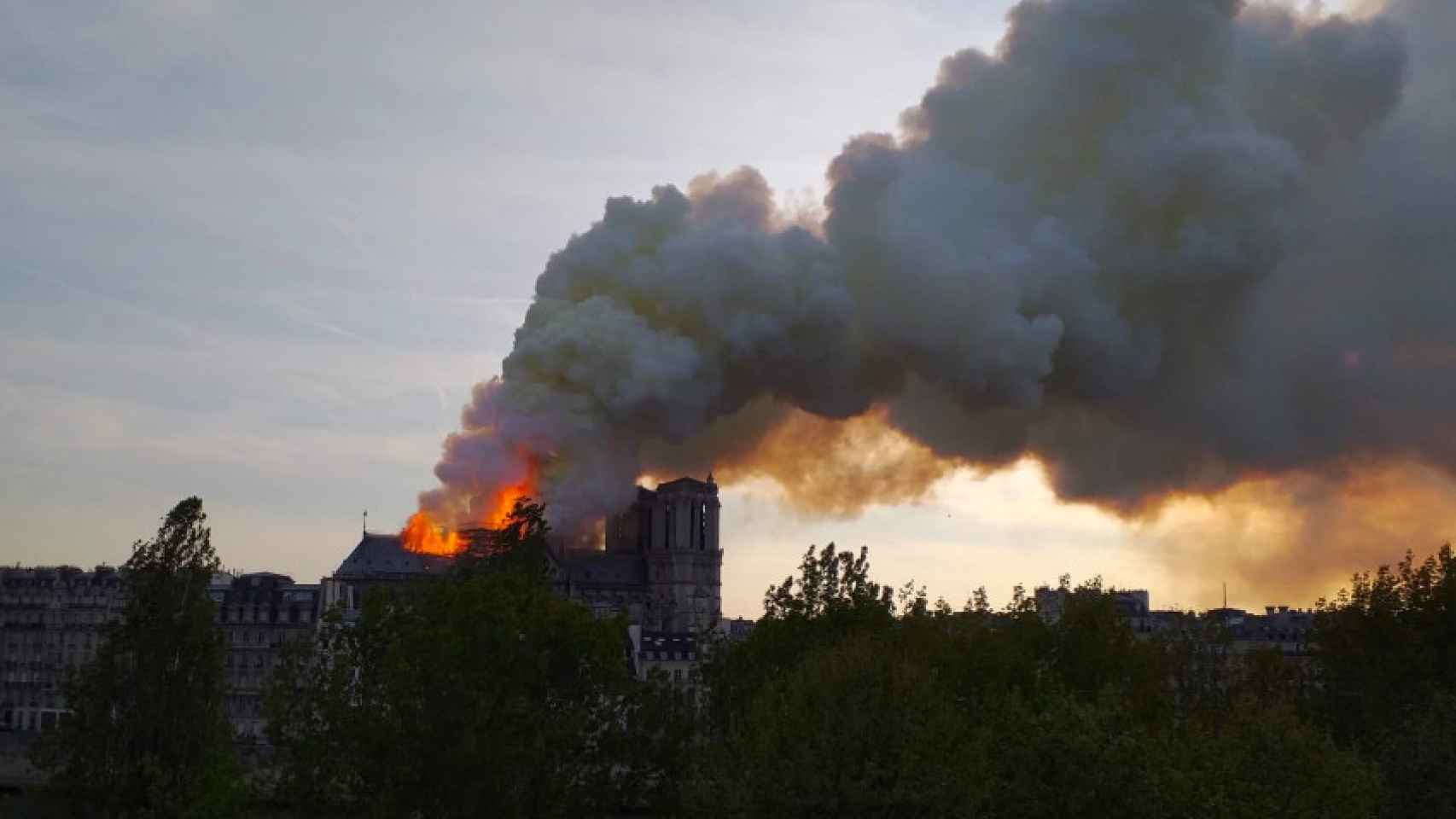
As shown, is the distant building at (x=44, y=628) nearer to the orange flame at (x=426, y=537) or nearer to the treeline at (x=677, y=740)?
the orange flame at (x=426, y=537)

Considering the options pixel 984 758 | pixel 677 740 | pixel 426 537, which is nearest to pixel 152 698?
pixel 677 740

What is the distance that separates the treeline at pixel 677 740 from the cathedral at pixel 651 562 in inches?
3274

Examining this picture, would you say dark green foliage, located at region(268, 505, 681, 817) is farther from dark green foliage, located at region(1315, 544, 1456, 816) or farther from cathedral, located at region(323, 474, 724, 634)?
cathedral, located at region(323, 474, 724, 634)

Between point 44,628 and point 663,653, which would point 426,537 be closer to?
point 663,653

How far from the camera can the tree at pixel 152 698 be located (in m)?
49.2

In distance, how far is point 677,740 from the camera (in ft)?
185

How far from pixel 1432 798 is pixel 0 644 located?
107m

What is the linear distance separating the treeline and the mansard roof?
267ft

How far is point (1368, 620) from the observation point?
7381cm

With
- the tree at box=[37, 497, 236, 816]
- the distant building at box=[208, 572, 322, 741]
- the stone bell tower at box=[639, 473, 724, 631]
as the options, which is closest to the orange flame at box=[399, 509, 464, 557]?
the distant building at box=[208, 572, 322, 741]

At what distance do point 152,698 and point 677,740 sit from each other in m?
14.6

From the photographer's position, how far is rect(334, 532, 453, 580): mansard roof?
14588 cm

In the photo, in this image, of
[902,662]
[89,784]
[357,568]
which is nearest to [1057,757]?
[902,662]

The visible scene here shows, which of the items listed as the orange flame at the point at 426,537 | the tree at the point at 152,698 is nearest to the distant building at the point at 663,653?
the orange flame at the point at 426,537
